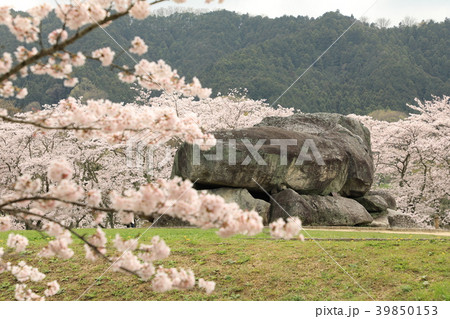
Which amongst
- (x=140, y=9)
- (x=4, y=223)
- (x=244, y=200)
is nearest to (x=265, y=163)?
(x=244, y=200)

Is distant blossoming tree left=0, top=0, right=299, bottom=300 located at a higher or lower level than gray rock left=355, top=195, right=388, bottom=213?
higher

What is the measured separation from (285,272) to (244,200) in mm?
8448

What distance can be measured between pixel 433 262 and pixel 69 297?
781 centimetres

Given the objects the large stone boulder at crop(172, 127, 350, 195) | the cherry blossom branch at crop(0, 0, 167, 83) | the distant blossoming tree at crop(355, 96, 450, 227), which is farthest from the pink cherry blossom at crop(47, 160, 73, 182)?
the distant blossoming tree at crop(355, 96, 450, 227)

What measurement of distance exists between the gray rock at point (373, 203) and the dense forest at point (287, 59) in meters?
32.0

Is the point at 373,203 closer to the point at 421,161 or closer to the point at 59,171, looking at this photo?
the point at 421,161

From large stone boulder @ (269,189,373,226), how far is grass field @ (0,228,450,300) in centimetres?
651

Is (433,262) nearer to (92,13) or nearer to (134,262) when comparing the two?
(134,262)

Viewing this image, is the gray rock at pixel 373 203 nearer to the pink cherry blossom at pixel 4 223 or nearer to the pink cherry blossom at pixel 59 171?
the pink cherry blossom at pixel 4 223

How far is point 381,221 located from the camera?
838 inches

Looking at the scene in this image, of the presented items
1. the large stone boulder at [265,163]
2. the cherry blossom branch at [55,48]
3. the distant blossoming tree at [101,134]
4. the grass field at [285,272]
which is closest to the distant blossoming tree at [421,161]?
the large stone boulder at [265,163]

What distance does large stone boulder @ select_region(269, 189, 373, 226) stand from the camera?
17.7m

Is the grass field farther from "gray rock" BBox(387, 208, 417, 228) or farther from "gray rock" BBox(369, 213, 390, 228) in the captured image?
"gray rock" BBox(387, 208, 417, 228)

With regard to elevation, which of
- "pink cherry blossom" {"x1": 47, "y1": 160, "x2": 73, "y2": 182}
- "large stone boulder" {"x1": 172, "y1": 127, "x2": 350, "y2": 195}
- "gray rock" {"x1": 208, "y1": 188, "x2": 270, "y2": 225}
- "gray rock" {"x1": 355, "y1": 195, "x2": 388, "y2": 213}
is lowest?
"gray rock" {"x1": 355, "y1": 195, "x2": 388, "y2": 213}
